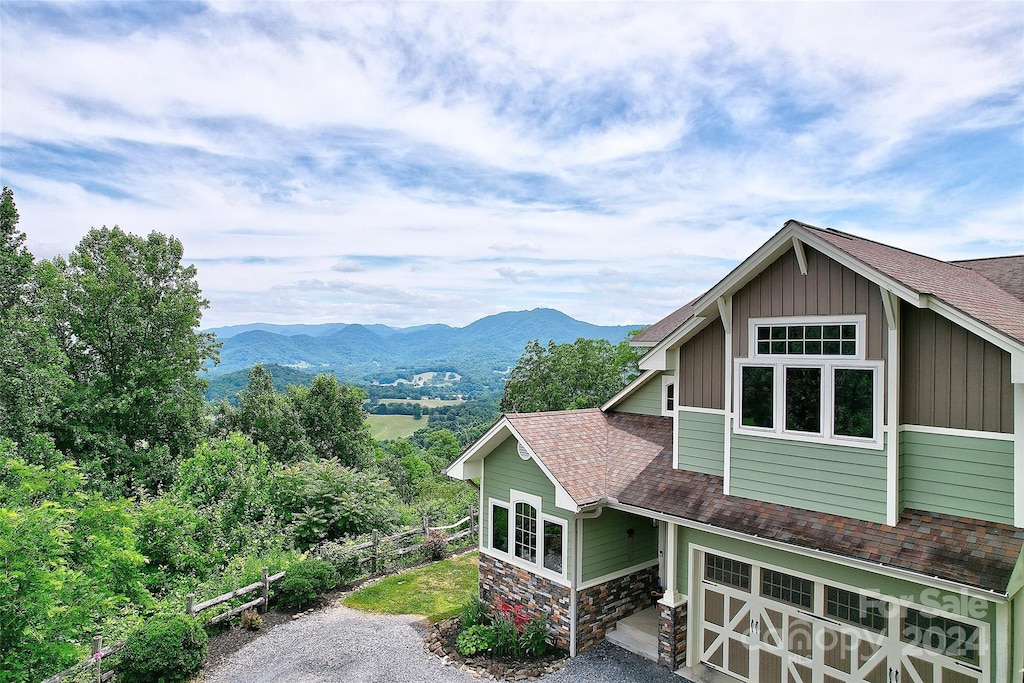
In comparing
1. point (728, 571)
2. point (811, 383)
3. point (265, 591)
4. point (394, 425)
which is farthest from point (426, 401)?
point (811, 383)

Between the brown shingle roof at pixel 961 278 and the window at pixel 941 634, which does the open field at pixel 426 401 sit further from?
the window at pixel 941 634

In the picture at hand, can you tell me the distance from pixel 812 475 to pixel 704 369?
2.24m

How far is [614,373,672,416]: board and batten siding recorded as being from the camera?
12.1 meters

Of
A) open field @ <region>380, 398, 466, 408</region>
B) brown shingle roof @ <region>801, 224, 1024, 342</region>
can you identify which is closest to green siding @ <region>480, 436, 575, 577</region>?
brown shingle roof @ <region>801, 224, 1024, 342</region>

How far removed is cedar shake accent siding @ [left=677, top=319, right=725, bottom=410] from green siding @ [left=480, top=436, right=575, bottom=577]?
2898mm

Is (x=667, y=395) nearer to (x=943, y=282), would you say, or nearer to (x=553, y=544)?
(x=553, y=544)

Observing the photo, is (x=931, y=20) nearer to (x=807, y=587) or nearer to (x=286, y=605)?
(x=807, y=587)

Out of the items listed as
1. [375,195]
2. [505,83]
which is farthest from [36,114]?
[505,83]

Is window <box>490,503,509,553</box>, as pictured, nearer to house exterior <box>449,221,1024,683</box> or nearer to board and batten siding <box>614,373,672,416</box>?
house exterior <box>449,221,1024,683</box>

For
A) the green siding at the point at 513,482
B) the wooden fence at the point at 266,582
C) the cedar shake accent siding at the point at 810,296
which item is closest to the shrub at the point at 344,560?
the wooden fence at the point at 266,582

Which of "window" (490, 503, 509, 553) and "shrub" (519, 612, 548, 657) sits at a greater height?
"window" (490, 503, 509, 553)

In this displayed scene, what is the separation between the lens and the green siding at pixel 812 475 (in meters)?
7.04

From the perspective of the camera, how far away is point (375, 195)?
2186 centimetres

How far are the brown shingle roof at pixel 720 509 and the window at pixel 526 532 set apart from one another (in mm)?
1351
